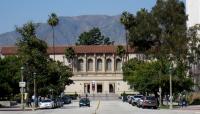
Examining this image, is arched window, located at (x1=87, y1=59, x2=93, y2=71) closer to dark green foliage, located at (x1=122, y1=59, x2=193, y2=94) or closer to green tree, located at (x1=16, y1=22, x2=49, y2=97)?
dark green foliage, located at (x1=122, y1=59, x2=193, y2=94)

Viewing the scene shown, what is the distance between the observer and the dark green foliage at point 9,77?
78188 mm

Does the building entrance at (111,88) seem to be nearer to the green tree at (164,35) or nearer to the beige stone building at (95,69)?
the beige stone building at (95,69)

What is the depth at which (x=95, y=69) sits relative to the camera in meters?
192

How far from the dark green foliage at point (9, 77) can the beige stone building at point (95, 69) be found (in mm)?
95966

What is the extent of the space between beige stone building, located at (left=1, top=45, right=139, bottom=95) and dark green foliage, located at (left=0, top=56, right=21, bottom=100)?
95966 mm

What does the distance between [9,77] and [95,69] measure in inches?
4368

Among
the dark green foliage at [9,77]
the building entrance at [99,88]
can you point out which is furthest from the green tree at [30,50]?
the building entrance at [99,88]

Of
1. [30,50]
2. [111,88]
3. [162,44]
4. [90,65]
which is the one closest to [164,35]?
[162,44]

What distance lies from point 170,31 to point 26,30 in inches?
1066

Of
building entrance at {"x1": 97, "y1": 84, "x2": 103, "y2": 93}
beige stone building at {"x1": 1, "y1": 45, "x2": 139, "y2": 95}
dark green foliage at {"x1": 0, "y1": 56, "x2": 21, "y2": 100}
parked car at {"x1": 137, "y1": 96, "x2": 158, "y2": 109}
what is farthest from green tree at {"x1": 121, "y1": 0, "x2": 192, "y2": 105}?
building entrance at {"x1": 97, "y1": 84, "x2": 103, "y2": 93}

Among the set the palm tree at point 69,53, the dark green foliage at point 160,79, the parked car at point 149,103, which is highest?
the palm tree at point 69,53

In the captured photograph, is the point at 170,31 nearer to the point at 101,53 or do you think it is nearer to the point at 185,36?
the point at 185,36

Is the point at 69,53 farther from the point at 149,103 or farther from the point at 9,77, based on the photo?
the point at 149,103

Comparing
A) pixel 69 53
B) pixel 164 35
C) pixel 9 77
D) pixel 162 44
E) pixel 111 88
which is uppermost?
pixel 69 53
